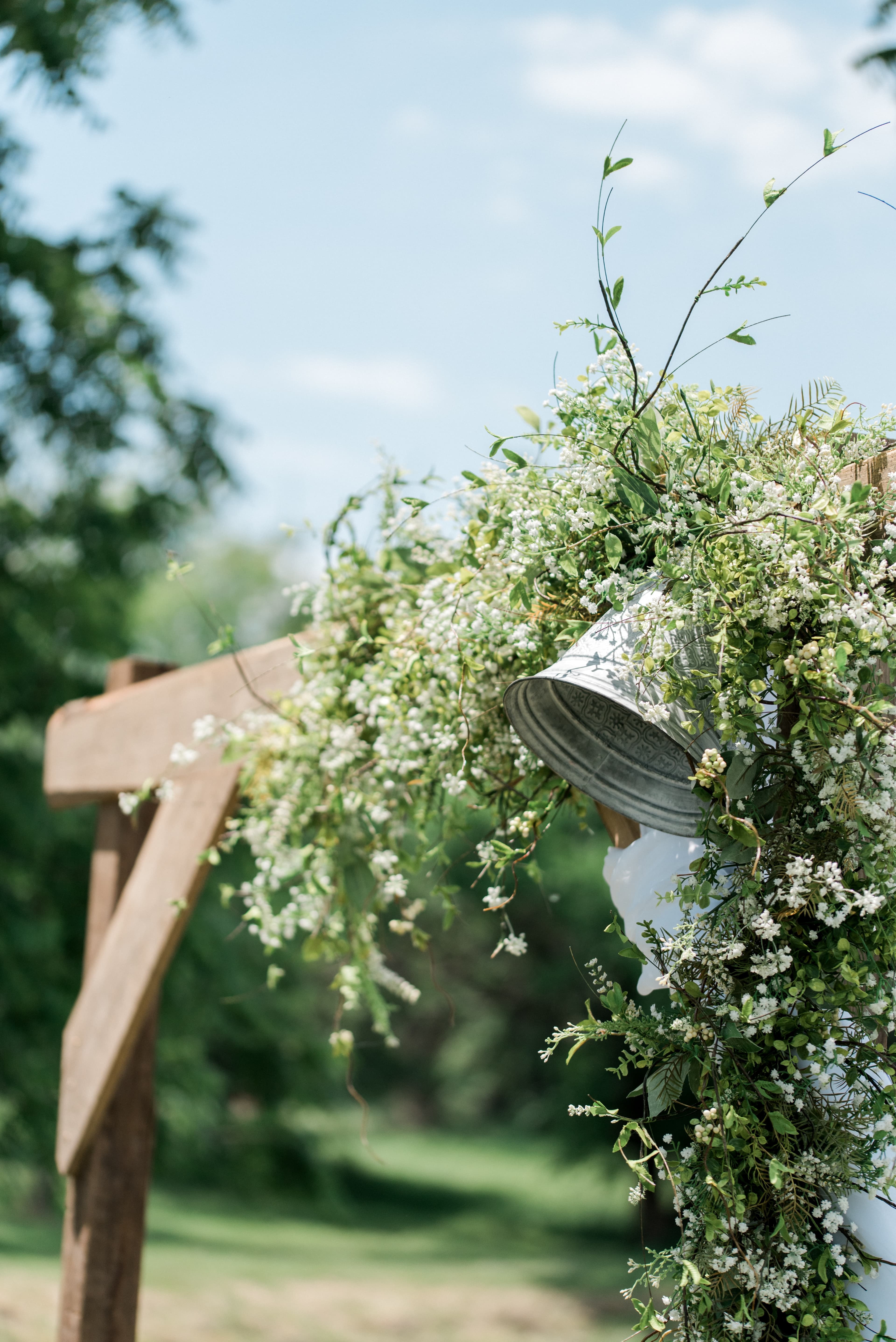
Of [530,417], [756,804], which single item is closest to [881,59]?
[530,417]

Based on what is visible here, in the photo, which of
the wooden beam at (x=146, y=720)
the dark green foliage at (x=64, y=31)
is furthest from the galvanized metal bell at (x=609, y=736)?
the dark green foliage at (x=64, y=31)

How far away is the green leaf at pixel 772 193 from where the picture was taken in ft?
4.01

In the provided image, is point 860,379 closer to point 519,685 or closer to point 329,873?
point 519,685

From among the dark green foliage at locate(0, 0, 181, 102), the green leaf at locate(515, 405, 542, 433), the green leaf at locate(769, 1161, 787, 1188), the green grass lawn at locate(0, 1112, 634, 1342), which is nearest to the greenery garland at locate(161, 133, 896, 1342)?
the green leaf at locate(769, 1161, 787, 1188)

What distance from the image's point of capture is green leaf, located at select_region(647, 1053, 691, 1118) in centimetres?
131

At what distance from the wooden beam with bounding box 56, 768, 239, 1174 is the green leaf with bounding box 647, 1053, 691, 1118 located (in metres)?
1.42

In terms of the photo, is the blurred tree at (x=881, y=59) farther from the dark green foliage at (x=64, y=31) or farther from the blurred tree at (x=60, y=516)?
the blurred tree at (x=60, y=516)

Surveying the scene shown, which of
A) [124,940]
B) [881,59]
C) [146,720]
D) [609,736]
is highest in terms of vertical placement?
[881,59]

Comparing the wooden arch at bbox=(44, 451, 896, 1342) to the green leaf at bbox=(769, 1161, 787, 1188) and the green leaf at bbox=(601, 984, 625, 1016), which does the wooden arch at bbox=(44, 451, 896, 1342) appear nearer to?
the green leaf at bbox=(601, 984, 625, 1016)

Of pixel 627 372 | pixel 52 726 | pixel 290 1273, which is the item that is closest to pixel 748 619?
pixel 627 372

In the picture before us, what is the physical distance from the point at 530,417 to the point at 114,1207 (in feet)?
7.99

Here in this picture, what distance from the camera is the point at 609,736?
5.13ft

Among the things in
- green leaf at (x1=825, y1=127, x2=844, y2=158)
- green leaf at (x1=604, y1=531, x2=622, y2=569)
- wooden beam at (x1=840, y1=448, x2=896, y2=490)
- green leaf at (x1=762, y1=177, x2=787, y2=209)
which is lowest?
green leaf at (x1=604, y1=531, x2=622, y2=569)

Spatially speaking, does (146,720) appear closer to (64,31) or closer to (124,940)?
(124,940)
